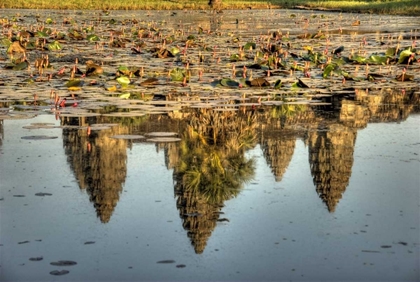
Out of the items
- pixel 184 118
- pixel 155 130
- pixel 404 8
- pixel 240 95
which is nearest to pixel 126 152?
pixel 155 130

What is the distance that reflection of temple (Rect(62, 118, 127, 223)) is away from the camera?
1023 centimetres

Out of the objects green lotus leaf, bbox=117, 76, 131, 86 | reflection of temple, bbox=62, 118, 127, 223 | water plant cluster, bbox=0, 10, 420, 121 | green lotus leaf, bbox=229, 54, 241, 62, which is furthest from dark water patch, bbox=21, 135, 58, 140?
green lotus leaf, bbox=229, 54, 241, 62

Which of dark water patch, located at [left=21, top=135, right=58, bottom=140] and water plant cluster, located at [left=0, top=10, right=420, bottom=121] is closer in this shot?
dark water patch, located at [left=21, top=135, right=58, bottom=140]

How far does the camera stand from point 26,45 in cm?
3316

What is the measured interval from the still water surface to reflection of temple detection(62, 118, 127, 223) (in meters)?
0.12

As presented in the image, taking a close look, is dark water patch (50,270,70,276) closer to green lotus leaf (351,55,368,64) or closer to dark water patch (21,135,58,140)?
dark water patch (21,135,58,140)

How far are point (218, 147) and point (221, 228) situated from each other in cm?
441

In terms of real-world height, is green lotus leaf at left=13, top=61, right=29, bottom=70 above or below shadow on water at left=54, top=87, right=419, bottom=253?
below

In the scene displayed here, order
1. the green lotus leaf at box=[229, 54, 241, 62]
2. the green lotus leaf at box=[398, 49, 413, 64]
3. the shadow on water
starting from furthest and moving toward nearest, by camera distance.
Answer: the green lotus leaf at box=[229, 54, 241, 62], the green lotus leaf at box=[398, 49, 413, 64], the shadow on water

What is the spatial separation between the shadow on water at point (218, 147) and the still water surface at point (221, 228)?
0.14 meters

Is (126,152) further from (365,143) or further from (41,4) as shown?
(41,4)

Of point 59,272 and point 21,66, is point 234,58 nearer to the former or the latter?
point 21,66

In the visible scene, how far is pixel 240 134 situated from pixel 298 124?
154cm

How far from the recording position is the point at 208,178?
447 inches
